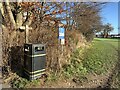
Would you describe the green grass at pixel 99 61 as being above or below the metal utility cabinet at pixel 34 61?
below

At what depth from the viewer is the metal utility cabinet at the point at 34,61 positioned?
515 cm

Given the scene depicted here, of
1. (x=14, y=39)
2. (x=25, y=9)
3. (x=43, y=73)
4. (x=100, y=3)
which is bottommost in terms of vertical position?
(x=43, y=73)

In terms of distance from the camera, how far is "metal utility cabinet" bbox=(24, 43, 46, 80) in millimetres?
5153

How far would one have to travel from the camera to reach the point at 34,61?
5.18 m

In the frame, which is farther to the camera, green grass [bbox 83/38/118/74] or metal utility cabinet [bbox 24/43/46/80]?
green grass [bbox 83/38/118/74]

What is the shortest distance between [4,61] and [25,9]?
3.32 m

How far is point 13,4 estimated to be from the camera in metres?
8.07

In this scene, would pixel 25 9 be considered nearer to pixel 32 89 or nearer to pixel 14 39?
pixel 14 39

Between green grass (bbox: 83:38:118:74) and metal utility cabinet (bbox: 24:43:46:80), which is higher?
metal utility cabinet (bbox: 24:43:46:80)

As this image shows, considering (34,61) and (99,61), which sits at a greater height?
(34,61)

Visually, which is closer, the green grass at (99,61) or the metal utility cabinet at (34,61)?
the metal utility cabinet at (34,61)

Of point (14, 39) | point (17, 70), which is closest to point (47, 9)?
point (14, 39)

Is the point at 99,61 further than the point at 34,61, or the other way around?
the point at 99,61

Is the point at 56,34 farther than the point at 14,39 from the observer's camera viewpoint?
Yes
